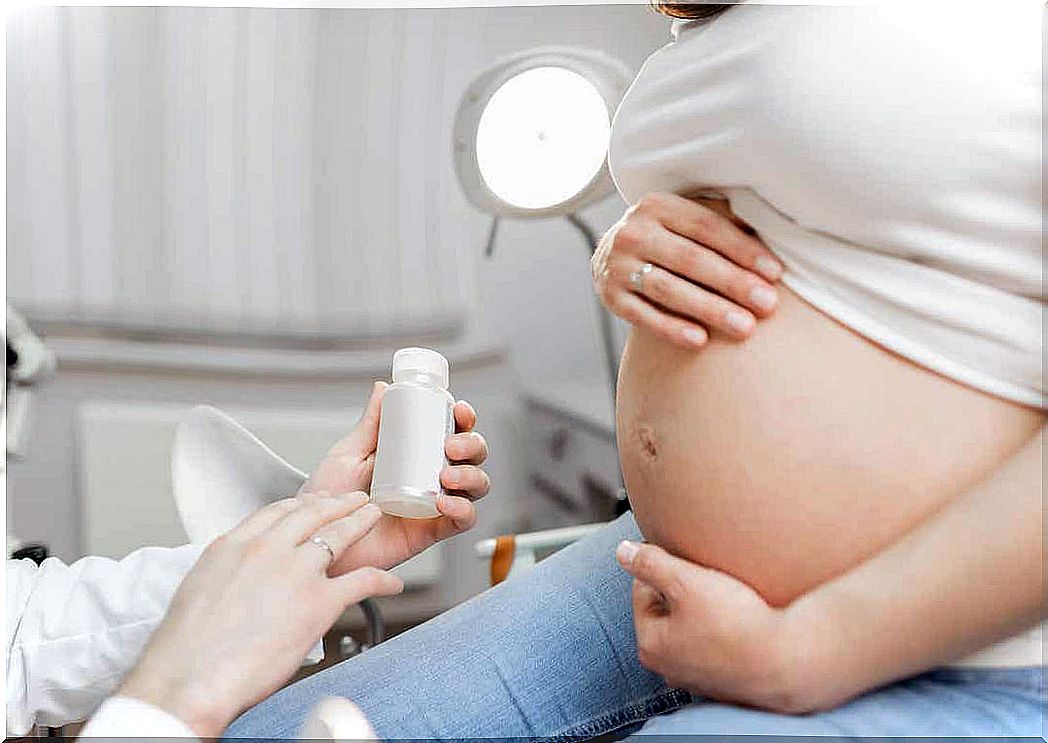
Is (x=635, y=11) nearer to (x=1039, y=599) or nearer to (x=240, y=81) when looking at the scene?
(x=240, y=81)

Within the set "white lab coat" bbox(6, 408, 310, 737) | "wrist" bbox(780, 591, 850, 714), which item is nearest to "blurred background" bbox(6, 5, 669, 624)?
"white lab coat" bbox(6, 408, 310, 737)

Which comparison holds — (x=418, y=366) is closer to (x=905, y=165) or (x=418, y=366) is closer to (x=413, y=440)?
(x=413, y=440)

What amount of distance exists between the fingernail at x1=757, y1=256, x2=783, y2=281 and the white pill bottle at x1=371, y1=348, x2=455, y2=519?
266mm

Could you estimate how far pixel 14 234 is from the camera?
74.4 inches

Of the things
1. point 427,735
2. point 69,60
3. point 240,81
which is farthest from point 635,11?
point 427,735

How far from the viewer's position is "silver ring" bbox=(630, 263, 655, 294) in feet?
2.21

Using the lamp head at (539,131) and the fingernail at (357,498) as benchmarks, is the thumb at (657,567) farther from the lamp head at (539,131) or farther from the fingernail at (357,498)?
the lamp head at (539,131)

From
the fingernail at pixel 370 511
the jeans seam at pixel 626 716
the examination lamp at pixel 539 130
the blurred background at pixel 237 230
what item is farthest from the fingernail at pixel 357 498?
the blurred background at pixel 237 230

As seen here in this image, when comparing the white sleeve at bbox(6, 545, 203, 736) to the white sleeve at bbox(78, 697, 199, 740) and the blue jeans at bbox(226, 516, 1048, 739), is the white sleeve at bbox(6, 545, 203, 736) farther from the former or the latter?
the white sleeve at bbox(78, 697, 199, 740)

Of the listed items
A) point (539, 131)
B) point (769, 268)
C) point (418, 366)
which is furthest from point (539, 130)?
point (769, 268)

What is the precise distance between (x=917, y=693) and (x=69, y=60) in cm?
176

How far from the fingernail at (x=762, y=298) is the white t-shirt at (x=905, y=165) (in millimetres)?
18

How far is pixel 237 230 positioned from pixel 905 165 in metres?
1.56

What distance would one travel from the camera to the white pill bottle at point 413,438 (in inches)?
30.1
